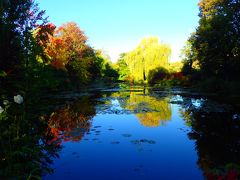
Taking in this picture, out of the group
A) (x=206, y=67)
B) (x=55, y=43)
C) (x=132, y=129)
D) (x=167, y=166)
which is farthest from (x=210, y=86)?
(x=167, y=166)

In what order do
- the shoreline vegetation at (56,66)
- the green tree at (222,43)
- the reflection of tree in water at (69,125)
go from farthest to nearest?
1. the green tree at (222,43)
2. the reflection of tree in water at (69,125)
3. the shoreline vegetation at (56,66)

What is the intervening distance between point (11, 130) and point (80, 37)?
41.1 m

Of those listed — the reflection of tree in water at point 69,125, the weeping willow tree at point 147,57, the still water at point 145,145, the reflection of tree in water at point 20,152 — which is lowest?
the still water at point 145,145

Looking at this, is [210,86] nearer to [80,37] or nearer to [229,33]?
[229,33]

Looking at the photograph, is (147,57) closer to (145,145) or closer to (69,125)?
(69,125)

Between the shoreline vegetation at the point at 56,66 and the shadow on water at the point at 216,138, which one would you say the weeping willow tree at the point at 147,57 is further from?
the shadow on water at the point at 216,138

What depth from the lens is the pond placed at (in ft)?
22.6

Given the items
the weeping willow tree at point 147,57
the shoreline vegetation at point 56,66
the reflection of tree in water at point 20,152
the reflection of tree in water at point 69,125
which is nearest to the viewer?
the reflection of tree in water at point 20,152

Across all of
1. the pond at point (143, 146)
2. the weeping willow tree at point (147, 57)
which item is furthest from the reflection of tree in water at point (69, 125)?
the weeping willow tree at point (147, 57)

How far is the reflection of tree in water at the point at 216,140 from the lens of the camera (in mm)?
7101

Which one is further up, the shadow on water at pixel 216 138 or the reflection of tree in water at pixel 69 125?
the reflection of tree in water at pixel 69 125

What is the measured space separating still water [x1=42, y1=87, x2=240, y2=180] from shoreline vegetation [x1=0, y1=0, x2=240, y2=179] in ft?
2.92

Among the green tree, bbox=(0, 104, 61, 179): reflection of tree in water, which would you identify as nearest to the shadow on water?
bbox=(0, 104, 61, 179): reflection of tree in water

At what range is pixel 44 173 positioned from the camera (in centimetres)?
663
